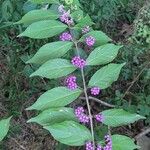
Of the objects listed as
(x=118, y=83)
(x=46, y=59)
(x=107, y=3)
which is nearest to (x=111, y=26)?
(x=107, y=3)

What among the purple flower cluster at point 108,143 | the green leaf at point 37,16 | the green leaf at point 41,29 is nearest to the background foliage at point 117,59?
the green leaf at point 37,16

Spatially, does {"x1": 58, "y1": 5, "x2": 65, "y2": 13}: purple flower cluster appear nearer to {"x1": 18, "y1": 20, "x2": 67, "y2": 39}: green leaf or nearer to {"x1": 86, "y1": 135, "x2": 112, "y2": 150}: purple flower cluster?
{"x1": 18, "y1": 20, "x2": 67, "y2": 39}: green leaf

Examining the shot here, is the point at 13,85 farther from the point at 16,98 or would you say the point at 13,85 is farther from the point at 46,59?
the point at 46,59

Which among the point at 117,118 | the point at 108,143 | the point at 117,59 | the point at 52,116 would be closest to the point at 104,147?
the point at 108,143

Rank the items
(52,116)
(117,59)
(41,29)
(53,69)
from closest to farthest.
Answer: (52,116)
(53,69)
(41,29)
(117,59)

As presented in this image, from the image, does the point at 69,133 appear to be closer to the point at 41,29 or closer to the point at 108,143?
the point at 108,143

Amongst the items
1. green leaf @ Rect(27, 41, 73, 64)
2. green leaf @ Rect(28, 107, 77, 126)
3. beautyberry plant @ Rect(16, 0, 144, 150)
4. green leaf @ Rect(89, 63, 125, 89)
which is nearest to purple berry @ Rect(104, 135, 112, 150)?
beautyberry plant @ Rect(16, 0, 144, 150)

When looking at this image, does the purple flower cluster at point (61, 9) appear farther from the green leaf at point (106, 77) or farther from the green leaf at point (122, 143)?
the green leaf at point (122, 143)
